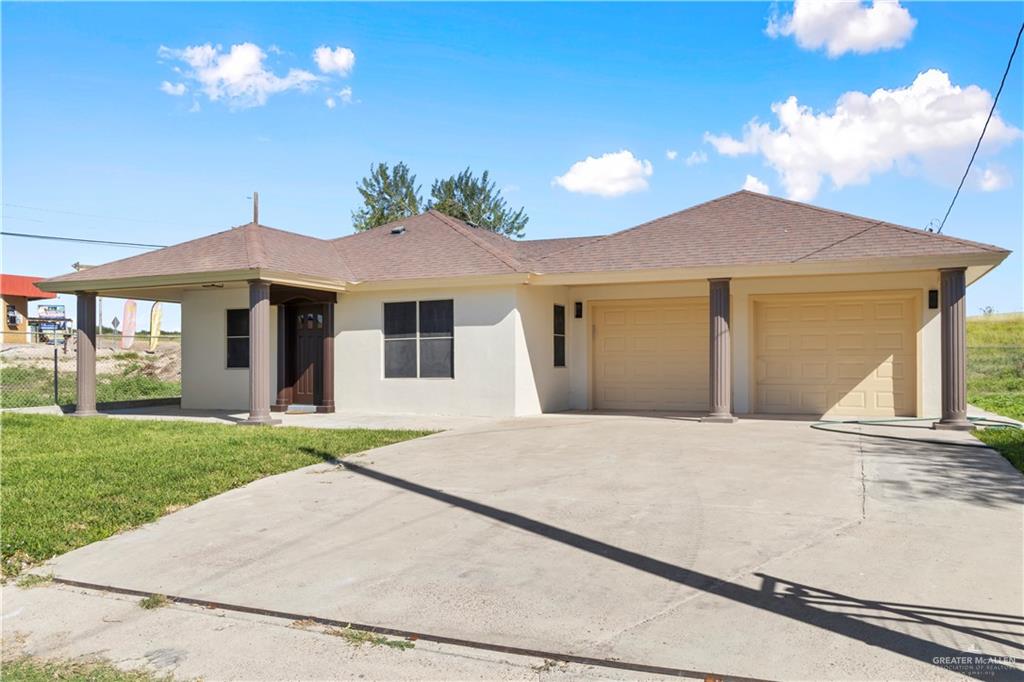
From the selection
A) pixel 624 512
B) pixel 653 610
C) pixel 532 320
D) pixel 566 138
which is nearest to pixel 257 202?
pixel 532 320

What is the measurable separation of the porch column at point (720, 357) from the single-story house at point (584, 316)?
35mm

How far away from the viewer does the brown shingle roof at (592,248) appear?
12617mm

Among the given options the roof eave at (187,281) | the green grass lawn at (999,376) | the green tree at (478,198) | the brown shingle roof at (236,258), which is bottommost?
the green grass lawn at (999,376)

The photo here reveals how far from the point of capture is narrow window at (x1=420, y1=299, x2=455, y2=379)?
15.1 metres

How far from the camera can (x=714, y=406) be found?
1309 cm

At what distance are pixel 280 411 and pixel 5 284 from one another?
34232 mm

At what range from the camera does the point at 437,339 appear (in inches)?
599

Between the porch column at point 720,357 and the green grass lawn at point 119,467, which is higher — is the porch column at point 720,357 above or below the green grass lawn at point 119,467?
above

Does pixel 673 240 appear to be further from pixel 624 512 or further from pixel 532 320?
pixel 624 512

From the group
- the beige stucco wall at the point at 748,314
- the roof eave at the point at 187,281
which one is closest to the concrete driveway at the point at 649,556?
the beige stucco wall at the point at 748,314

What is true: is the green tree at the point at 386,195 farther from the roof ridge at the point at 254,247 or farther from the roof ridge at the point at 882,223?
the roof ridge at the point at 882,223

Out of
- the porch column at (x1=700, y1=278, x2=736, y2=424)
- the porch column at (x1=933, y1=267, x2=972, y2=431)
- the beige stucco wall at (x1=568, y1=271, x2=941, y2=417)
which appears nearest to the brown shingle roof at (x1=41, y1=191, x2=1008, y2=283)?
the porch column at (x1=933, y1=267, x2=972, y2=431)

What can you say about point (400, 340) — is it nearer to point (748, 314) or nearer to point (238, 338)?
point (238, 338)

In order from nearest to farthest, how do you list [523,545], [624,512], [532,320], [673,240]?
[523,545], [624,512], [673,240], [532,320]
